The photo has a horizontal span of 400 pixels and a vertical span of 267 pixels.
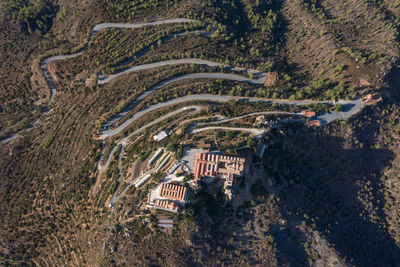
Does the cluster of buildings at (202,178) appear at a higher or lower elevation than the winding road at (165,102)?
lower

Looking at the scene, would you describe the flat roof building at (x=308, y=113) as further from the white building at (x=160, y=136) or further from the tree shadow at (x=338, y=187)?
the white building at (x=160, y=136)

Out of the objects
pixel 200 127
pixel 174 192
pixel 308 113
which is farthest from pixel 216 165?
pixel 308 113

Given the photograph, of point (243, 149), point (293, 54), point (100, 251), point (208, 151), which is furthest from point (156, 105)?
point (293, 54)

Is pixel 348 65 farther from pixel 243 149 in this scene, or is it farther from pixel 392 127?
pixel 243 149

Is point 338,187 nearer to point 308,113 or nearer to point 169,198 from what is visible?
point 308,113

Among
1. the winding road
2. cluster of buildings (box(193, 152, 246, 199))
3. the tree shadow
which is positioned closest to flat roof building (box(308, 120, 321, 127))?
the tree shadow

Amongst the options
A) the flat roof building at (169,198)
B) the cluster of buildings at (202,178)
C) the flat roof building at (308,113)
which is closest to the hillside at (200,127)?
the flat roof building at (308,113)
